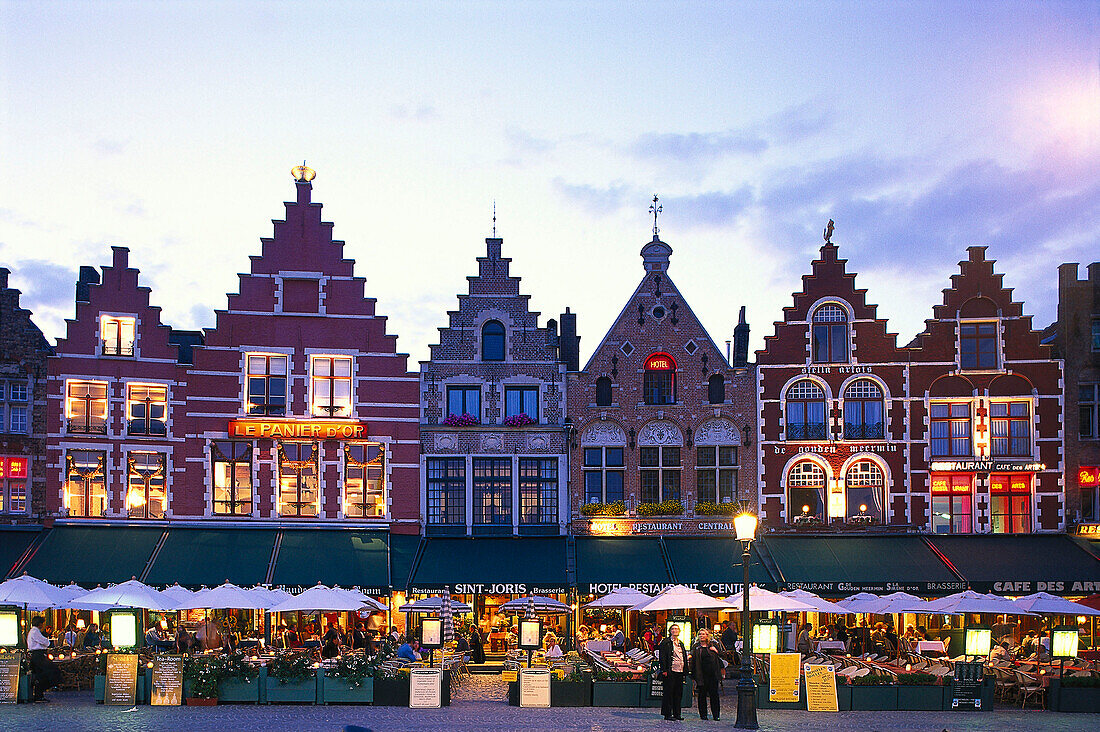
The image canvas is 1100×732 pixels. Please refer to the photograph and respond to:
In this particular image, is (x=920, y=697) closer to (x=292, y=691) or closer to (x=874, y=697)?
(x=874, y=697)

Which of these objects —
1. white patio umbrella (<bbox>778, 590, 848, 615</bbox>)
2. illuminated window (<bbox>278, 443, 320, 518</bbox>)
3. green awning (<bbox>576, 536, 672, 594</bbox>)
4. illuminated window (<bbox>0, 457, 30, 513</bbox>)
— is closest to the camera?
white patio umbrella (<bbox>778, 590, 848, 615</bbox>)

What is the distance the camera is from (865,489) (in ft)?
130

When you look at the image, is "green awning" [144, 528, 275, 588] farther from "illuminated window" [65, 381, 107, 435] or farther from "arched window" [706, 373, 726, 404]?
"arched window" [706, 373, 726, 404]

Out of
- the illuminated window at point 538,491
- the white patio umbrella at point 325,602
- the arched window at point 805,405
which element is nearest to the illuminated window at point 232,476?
the white patio umbrella at point 325,602

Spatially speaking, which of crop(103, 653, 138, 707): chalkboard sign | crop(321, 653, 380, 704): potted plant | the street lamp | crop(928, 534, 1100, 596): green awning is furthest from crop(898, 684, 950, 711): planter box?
crop(103, 653, 138, 707): chalkboard sign

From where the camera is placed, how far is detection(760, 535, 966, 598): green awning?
121 feet

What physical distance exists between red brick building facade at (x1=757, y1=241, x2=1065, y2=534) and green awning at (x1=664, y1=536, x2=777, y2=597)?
2.15 metres

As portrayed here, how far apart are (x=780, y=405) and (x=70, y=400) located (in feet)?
75.2

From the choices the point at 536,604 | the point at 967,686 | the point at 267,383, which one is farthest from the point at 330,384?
the point at 967,686

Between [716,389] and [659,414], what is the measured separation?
6.96 feet

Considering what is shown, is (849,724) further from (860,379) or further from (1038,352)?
(1038,352)

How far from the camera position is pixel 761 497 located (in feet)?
131

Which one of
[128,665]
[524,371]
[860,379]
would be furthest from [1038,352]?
[128,665]

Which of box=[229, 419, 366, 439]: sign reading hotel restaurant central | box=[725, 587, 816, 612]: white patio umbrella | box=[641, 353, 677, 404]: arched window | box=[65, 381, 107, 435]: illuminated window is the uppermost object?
box=[641, 353, 677, 404]: arched window
